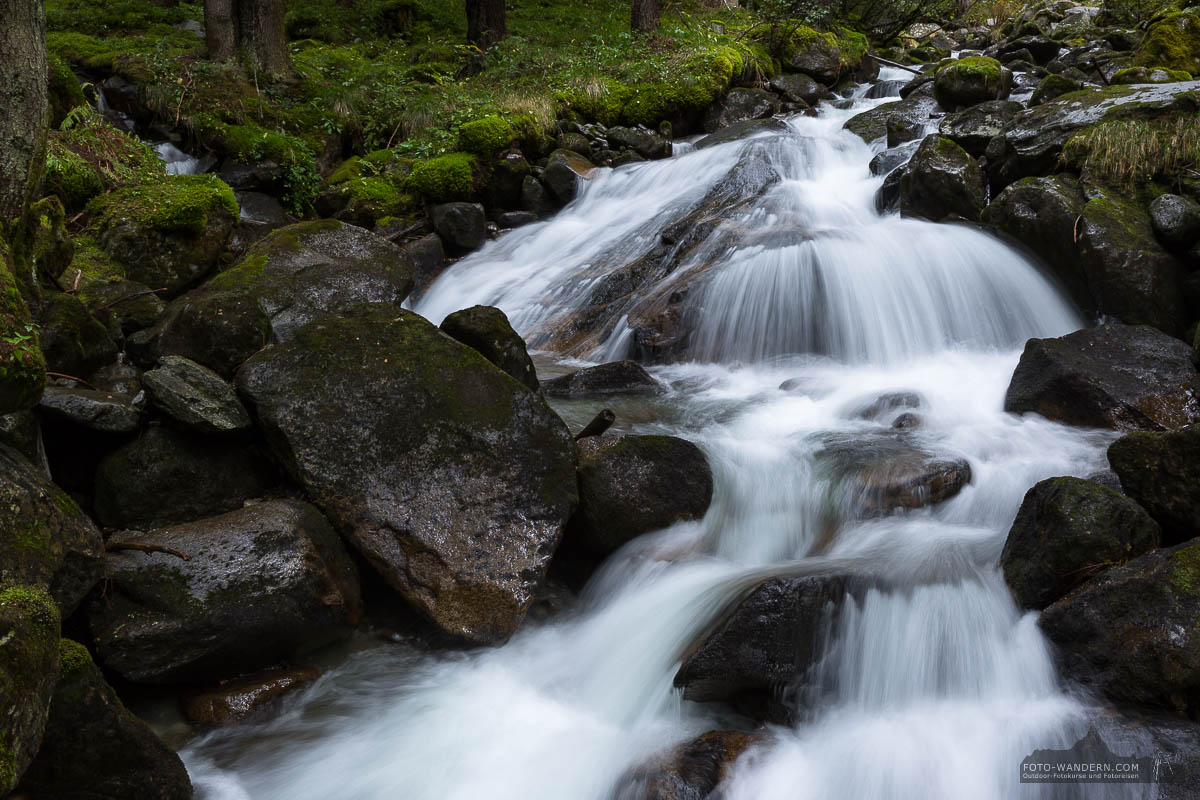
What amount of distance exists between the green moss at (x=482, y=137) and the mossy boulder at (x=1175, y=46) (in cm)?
1019

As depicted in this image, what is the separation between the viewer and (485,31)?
1577cm

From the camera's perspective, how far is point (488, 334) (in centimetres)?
544

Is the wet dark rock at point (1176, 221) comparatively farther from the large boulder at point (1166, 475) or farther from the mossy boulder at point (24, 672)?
the mossy boulder at point (24, 672)

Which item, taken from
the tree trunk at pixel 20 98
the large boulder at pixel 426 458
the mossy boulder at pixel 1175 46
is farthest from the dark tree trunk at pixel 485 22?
the large boulder at pixel 426 458

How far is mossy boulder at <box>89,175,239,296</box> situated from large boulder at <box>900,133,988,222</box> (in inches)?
303

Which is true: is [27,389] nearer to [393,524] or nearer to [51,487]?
[51,487]

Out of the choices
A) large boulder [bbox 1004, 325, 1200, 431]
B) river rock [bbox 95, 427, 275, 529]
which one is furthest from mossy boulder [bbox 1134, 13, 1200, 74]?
river rock [bbox 95, 427, 275, 529]

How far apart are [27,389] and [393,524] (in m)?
1.77

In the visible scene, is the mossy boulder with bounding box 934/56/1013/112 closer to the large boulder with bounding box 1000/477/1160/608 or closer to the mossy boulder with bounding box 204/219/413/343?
the mossy boulder with bounding box 204/219/413/343

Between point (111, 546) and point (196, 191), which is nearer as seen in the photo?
point (111, 546)

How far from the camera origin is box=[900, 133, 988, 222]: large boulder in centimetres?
873

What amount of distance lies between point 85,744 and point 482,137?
10.1 m

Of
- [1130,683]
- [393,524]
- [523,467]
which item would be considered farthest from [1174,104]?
[393,524]

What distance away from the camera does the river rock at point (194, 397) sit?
4.04m
